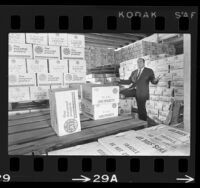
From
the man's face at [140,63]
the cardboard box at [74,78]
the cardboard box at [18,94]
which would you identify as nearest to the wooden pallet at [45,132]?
the cardboard box at [18,94]

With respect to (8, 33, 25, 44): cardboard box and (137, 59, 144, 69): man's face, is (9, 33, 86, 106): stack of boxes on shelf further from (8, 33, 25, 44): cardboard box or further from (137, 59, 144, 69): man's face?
(137, 59, 144, 69): man's face

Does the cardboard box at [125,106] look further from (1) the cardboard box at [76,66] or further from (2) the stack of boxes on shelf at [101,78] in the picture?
(1) the cardboard box at [76,66]

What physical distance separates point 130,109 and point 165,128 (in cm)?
40

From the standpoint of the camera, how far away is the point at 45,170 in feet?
4.26

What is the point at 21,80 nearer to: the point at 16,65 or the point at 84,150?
the point at 16,65

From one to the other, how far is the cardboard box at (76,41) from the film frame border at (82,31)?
1.22ft

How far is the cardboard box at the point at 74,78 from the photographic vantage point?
1.74m

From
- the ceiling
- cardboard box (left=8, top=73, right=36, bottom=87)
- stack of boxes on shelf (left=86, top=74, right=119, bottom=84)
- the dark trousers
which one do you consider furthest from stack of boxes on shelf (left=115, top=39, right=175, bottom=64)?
cardboard box (left=8, top=73, right=36, bottom=87)

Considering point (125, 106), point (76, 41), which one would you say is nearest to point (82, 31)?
point (76, 41)

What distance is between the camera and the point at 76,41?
1.69 meters

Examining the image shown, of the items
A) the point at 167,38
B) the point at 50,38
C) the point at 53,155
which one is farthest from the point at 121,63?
the point at 53,155

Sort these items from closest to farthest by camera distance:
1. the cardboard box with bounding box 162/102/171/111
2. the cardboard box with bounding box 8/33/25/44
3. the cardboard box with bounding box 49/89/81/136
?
the cardboard box with bounding box 49/89/81/136 < the cardboard box with bounding box 8/33/25/44 < the cardboard box with bounding box 162/102/171/111

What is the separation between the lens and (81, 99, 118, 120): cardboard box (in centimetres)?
148

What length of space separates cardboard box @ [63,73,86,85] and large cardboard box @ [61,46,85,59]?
178 millimetres
